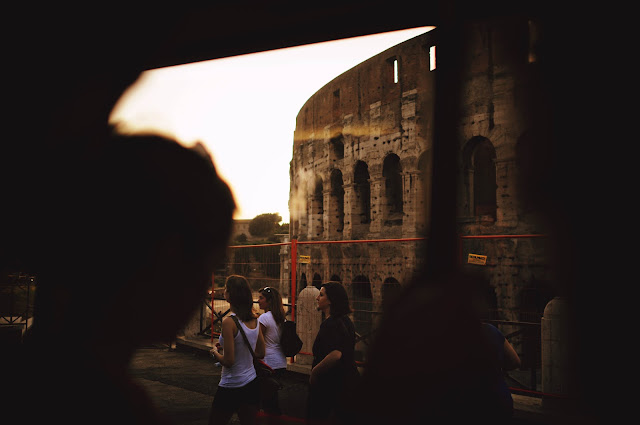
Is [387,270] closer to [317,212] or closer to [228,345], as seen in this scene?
[317,212]

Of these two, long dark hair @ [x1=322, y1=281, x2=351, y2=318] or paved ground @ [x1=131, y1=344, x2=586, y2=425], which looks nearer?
long dark hair @ [x1=322, y1=281, x2=351, y2=318]

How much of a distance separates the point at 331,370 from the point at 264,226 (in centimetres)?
5399

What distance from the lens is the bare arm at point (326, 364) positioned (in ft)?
12.1

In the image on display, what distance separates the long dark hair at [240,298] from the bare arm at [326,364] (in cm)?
74

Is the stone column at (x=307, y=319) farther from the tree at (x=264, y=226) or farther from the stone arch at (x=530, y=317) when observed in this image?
the tree at (x=264, y=226)

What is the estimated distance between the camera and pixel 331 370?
369cm

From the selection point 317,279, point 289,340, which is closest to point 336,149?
point 317,279

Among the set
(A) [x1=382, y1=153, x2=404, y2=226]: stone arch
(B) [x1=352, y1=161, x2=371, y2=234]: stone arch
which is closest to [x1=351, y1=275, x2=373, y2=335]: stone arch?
(B) [x1=352, y1=161, x2=371, y2=234]: stone arch

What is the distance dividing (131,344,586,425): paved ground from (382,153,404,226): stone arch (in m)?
9.12

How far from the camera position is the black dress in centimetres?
362

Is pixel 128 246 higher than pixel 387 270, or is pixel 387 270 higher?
pixel 128 246

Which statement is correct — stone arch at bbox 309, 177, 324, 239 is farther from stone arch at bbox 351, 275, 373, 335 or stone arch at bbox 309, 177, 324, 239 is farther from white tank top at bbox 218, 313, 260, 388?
white tank top at bbox 218, 313, 260, 388

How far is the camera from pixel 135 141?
103 centimetres

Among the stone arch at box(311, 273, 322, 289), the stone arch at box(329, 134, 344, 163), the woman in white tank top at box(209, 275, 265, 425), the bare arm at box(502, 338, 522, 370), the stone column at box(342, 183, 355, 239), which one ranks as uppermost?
the stone arch at box(329, 134, 344, 163)
